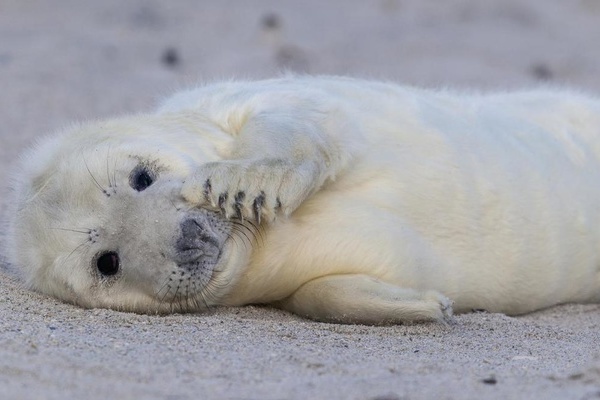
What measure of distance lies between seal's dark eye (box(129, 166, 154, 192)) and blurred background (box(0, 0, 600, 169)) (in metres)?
2.93

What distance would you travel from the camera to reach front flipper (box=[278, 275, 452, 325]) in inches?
151

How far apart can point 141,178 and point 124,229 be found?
0.24 m

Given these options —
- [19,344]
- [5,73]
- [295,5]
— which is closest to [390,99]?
[19,344]

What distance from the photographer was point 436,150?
14.4 feet

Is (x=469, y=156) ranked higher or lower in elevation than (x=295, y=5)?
lower

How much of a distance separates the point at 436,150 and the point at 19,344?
192 centimetres

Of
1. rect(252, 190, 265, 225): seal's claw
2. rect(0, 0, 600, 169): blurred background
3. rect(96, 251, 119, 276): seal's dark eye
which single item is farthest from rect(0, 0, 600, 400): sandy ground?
rect(252, 190, 265, 225): seal's claw

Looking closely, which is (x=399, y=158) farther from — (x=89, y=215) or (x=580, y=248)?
(x=89, y=215)

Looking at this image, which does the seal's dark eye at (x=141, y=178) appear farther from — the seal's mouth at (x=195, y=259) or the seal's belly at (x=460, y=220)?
the seal's belly at (x=460, y=220)

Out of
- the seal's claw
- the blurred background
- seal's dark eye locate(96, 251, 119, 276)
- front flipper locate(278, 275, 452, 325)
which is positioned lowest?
seal's dark eye locate(96, 251, 119, 276)

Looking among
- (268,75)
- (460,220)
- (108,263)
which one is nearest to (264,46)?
(268,75)

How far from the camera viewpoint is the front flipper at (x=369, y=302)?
3.83m

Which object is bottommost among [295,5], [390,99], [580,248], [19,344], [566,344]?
[19,344]

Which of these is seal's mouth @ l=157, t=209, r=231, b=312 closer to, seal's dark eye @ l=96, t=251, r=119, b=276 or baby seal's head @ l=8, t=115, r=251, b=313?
baby seal's head @ l=8, t=115, r=251, b=313
